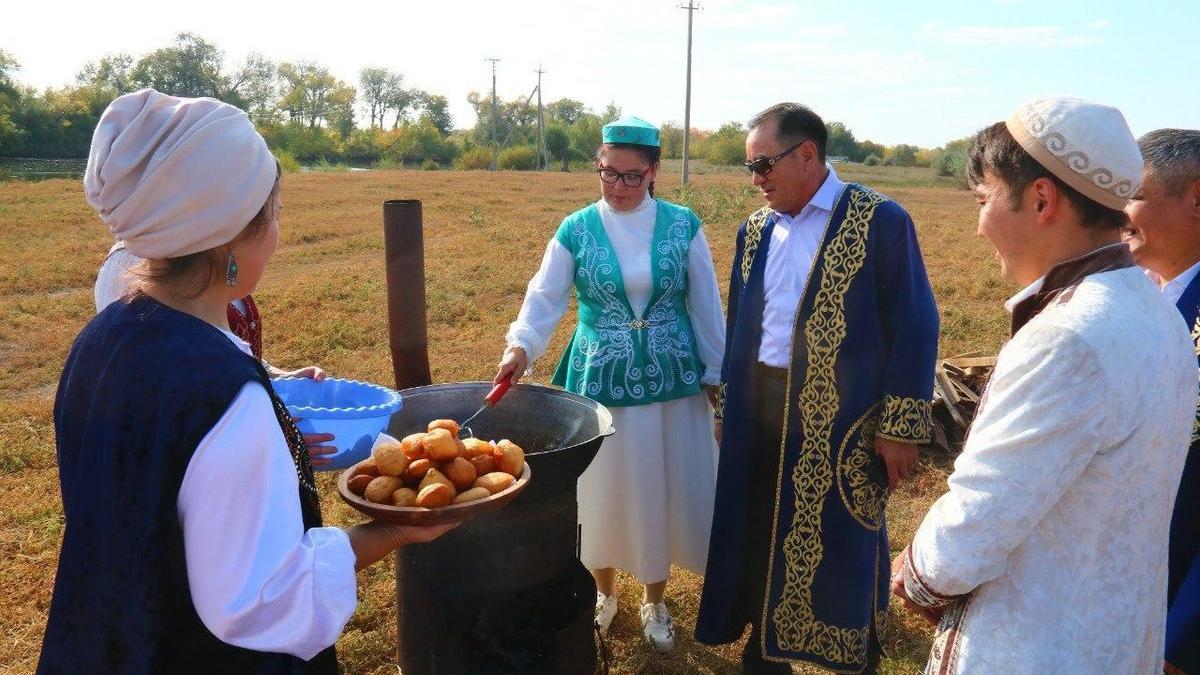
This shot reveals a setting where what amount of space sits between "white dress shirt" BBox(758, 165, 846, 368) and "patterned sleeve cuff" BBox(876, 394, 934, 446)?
15.0 inches

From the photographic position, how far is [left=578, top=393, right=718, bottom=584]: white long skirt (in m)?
3.33

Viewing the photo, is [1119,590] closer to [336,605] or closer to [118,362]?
[336,605]

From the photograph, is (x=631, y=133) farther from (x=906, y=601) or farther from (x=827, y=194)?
(x=906, y=601)

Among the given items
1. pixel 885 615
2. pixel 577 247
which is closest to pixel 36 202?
pixel 577 247

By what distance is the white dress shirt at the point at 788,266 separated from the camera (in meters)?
2.81

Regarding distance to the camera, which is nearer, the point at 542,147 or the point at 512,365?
the point at 512,365

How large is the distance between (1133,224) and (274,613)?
90.4 inches

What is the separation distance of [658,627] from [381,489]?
81.6 inches

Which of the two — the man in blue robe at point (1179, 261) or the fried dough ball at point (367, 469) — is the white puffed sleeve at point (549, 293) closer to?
the fried dough ball at point (367, 469)

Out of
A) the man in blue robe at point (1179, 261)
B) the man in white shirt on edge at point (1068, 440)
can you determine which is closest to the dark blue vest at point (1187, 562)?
the man in blue robe at point (1179, 261)

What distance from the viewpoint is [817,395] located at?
2.75 meters

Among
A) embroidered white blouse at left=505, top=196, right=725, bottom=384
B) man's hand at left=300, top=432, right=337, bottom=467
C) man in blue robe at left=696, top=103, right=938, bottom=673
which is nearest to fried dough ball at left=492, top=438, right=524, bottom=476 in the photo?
man's hand at left=300, top=432, right=337, bottom=467

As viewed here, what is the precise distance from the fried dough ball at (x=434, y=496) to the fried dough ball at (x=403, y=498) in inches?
0.5

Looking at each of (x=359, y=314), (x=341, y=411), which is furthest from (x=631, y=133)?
(x=359, y=314)
